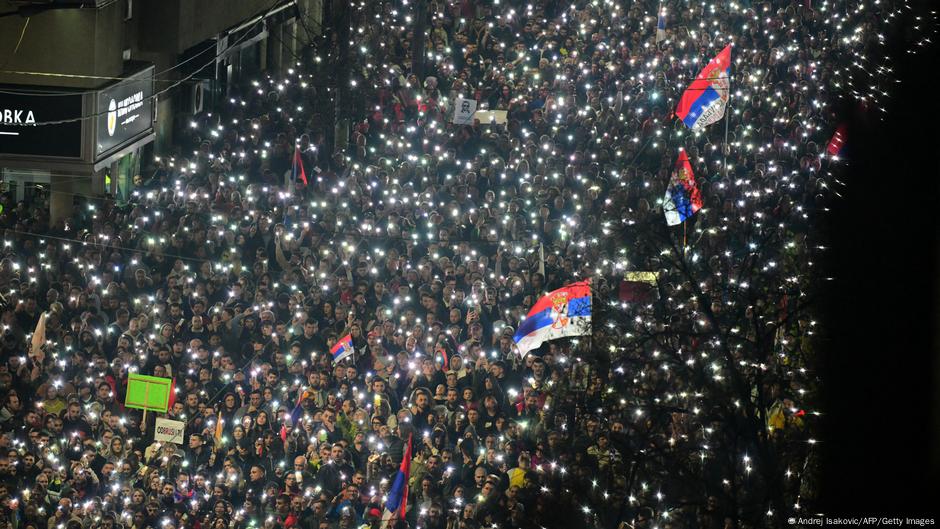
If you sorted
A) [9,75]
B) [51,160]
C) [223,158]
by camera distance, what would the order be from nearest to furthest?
[51,160], [9,75], [223,158]

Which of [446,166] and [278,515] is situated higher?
[446,166]

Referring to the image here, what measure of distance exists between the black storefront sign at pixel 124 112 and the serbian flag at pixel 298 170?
2.44m

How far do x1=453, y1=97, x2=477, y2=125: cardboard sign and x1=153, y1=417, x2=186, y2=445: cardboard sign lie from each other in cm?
1079

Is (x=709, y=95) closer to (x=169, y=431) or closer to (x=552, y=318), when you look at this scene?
(x=552, y=318)

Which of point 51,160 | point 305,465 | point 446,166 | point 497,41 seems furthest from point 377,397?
point 497,41

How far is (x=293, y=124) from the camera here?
23234 mm

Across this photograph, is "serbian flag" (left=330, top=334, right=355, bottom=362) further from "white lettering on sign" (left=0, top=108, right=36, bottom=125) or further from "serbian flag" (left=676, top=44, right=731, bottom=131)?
"serbian flag" (left=676, top=44, right=731, bottom=131)

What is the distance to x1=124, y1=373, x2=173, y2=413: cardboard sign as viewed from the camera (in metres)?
13.2

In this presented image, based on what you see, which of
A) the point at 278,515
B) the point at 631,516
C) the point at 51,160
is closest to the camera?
the point at 631,516

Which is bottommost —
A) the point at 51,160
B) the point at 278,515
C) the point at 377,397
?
the point at 278,515

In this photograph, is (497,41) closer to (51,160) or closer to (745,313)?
(51,160)

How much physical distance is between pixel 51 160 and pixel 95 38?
436 centimetres

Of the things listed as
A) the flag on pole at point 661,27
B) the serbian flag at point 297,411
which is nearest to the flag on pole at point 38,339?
the serbian flag at point 297,411

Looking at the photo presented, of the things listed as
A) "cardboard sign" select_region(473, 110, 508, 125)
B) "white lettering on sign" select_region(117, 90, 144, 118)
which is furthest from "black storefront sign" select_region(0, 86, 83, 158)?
"cardboard sign" select_region(473, 110, 508, 125)
